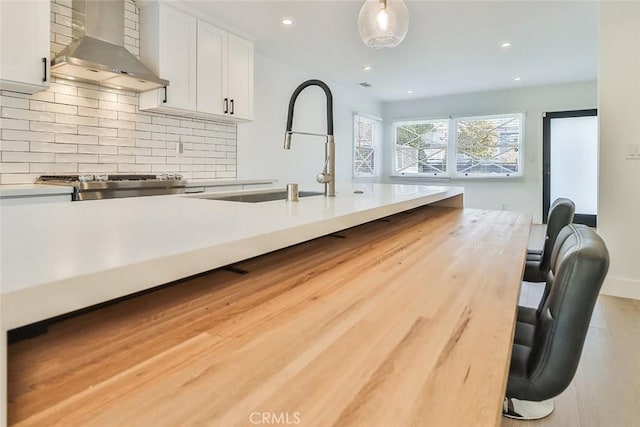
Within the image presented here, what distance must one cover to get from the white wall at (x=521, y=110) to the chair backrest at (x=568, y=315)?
5.98m

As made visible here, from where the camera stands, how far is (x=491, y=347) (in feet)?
2.12

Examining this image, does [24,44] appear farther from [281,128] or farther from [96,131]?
[281,128]

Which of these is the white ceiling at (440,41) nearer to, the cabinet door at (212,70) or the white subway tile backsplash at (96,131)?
the cabinet door at (212,70)

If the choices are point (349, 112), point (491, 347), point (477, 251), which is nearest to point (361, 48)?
point (349, 112)

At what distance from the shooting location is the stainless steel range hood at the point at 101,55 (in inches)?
104

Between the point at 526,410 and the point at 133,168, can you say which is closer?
the point at 526,410

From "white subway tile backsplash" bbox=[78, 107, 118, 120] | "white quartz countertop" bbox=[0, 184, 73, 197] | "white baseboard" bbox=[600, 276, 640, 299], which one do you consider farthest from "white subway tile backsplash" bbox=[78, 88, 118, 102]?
"white baseboard" bbox=[600, 276, 640, 299]

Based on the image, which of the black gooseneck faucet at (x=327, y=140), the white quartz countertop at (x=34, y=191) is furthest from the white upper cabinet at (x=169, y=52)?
the black gooseneck faucet at (x=327, y=140)

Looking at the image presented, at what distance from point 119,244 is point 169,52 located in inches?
125

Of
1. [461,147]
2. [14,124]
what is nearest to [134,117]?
[14,124]

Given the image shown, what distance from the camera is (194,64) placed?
11.5 ft

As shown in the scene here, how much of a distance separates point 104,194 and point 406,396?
109 inches

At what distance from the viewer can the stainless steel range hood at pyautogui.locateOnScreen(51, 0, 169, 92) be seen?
2639 mm

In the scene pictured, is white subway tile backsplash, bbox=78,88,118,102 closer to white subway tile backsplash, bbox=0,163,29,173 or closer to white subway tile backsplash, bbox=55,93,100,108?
white subway tile backsplash, bbox=55,93,100,108
